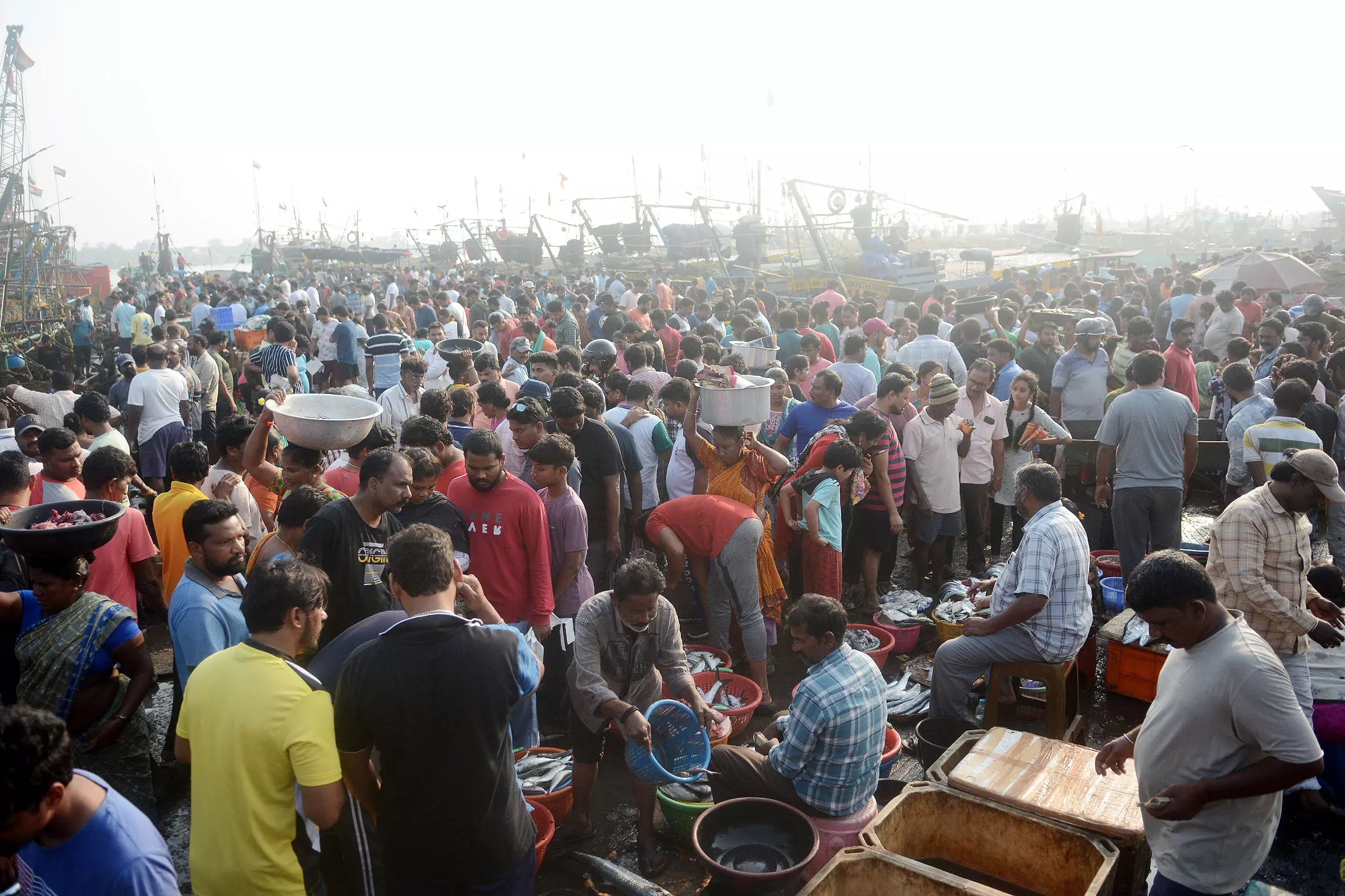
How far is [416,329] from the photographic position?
16.0 meters

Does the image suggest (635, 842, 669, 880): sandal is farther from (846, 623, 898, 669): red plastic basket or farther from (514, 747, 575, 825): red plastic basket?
(846, 623, 898, 669): red plastic basket

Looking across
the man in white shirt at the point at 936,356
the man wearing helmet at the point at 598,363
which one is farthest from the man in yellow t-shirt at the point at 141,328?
the man in white shirt at the point at 936,356

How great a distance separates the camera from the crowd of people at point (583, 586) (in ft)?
8.62

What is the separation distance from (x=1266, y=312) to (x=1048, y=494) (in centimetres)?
1078

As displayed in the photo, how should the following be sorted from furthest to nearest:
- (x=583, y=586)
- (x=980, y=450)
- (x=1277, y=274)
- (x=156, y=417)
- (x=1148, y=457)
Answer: (x=1277, y=274)
(x=156, y=417)
(x=980, y=450)
(x=1148, y=457)
(x=583, y=586)

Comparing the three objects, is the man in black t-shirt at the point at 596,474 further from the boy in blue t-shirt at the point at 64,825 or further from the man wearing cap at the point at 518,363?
the boy in blue t-shirt at the point at 64,825

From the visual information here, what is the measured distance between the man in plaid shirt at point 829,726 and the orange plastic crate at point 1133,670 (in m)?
2.55

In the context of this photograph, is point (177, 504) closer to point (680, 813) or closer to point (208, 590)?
point (208, 590)

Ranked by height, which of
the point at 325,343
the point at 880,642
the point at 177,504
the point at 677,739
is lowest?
the point at 880,642

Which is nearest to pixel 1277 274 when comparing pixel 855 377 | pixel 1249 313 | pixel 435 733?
pixel 1249 313

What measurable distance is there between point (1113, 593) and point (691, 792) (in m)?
4.13

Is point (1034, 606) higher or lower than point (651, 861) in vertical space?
higher

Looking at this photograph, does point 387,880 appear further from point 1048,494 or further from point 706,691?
point 1048,494

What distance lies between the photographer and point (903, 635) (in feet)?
20.2
